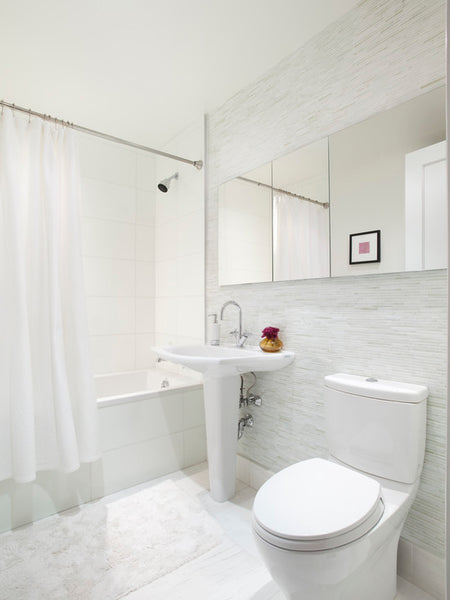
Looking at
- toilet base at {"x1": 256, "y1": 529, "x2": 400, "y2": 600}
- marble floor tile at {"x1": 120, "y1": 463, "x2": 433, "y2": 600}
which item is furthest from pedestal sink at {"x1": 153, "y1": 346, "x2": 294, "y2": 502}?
toilet base at {"x1": 256, "y1": 529, "x2": 400, "y2": 600}

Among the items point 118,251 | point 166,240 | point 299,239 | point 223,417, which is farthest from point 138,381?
point 299,239

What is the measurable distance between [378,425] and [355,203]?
0.94 meters

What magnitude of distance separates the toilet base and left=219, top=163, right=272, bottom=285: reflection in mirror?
1.30 m

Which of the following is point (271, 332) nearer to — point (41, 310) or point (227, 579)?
point (227, 579)

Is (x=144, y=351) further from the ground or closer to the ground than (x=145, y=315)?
closer to the ground

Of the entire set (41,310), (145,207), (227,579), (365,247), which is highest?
(145,207)

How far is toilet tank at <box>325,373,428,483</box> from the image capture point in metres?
1.25

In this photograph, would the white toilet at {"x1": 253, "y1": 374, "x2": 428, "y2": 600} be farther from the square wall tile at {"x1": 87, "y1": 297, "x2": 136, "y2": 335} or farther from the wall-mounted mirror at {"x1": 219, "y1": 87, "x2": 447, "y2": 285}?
the square wall tile at {"x1": 87, "y1": 297, "x2": 136, "y2": 335}

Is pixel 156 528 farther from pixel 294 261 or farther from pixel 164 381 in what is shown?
pixel 294 261

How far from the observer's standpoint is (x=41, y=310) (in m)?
1.77

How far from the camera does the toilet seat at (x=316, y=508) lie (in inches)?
37.5

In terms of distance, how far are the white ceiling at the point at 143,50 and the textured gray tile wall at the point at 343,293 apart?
0.44 feet

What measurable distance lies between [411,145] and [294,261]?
72 centimetres

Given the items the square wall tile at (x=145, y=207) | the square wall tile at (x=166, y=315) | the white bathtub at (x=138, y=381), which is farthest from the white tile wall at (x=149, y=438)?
the square wall tile at (x=145, y=207)
